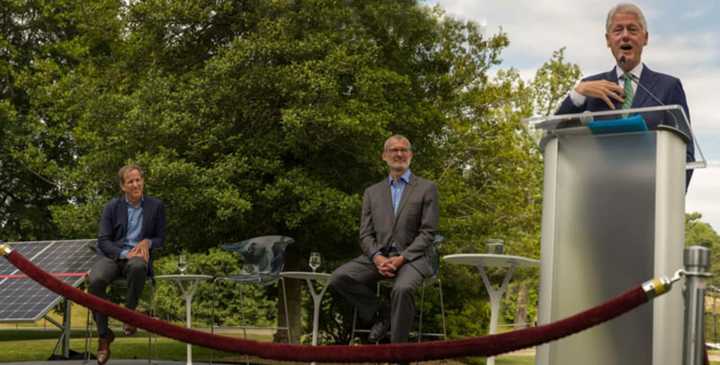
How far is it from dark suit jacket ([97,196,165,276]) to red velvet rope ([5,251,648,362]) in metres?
3.78

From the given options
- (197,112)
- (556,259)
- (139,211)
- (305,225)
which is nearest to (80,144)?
(197,112)

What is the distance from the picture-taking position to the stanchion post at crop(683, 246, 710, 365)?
2.52 m

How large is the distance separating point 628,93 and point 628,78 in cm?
8

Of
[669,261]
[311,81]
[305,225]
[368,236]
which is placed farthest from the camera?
[305,225]

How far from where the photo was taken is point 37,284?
7957mm

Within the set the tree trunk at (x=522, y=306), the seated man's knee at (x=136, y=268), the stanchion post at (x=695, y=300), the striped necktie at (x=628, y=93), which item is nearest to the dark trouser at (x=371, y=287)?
the seated man's knee at (x=136, y=268)

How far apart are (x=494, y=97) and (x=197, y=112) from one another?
7261 millimetres

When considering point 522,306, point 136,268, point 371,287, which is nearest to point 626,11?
point 371,287

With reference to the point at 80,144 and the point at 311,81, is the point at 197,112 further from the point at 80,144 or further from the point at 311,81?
the point at 80,144

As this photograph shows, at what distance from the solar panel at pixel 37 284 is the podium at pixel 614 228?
4.98 metres

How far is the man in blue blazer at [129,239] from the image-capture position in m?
6.66

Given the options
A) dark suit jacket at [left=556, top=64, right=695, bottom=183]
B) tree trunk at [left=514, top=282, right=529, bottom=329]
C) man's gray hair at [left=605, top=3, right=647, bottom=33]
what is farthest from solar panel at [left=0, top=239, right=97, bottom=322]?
tree trunk at [left=514, top=282, right=529, bottom=329]

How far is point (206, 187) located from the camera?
12.6m

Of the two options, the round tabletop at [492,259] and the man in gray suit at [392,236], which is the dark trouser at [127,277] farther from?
the round tabletop at [492,259]
